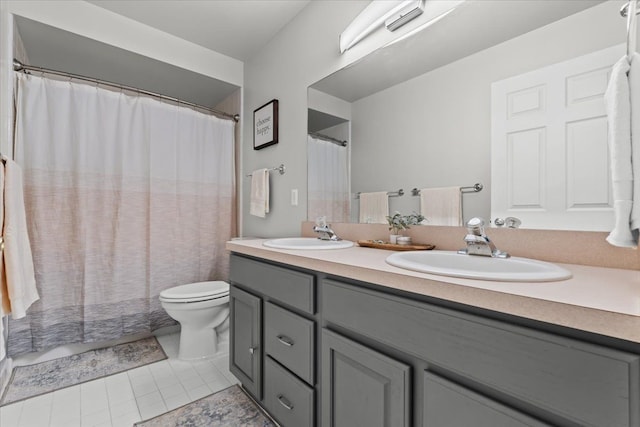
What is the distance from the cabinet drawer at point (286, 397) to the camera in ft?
3.46

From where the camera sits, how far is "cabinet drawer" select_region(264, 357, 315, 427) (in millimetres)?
1056

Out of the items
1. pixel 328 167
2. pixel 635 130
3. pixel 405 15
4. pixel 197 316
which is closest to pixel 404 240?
pixel 328 167

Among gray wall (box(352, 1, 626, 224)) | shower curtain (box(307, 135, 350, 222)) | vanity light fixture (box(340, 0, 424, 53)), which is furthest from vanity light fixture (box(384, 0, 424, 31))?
shower curtain (box(307, 135, 350, 222))

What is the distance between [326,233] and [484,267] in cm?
88

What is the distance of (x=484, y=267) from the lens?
93 cm

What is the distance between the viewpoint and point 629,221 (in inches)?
23.0

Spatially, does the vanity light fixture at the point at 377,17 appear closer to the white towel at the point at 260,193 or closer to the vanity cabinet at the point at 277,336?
the white towel at the point at 260,193

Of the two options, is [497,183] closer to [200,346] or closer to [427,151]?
[427,151]

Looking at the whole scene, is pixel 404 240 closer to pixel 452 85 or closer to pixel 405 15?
pixel 452 85

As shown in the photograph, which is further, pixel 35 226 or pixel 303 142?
pixel 303 142

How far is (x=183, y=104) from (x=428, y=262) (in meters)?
2.33

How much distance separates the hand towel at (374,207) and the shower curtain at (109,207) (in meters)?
1.51

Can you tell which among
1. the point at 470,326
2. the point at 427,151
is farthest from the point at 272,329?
the point at 427,151

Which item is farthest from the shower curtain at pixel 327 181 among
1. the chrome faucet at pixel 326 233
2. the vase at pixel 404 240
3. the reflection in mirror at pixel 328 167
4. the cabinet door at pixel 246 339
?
the cabinet door at pixel 246 339
